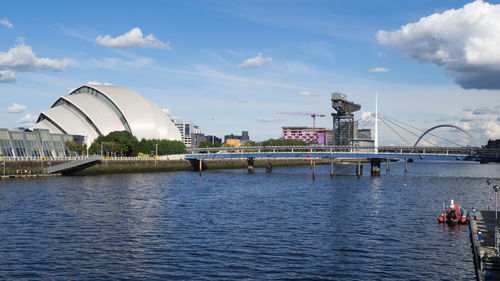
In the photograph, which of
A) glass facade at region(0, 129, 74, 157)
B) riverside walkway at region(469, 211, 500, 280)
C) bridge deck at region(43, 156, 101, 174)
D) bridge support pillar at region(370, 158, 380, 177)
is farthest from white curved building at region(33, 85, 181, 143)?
riverside walkway at region(469, 211, 500, 280)

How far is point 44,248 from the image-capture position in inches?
1141

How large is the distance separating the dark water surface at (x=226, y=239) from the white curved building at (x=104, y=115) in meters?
77.1

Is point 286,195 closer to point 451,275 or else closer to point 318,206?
point 318,206

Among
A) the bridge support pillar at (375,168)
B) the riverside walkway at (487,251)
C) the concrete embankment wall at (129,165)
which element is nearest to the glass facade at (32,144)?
the concrete embankment wall at (129,165)

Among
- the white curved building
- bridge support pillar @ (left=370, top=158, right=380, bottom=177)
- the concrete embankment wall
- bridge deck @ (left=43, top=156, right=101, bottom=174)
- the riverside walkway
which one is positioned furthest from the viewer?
the white curved building

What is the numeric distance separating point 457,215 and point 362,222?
7358 mm

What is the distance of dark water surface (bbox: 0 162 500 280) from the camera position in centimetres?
2483

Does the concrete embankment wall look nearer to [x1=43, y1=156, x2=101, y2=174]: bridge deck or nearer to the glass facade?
[x1=43, y1=156, x2=101, y2=174]: bridge deck

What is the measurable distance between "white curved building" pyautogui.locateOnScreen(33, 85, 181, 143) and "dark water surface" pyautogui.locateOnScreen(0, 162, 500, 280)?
77.1 meters

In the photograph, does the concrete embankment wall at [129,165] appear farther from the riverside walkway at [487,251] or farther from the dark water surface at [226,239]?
the riverside walkway at [487,251]

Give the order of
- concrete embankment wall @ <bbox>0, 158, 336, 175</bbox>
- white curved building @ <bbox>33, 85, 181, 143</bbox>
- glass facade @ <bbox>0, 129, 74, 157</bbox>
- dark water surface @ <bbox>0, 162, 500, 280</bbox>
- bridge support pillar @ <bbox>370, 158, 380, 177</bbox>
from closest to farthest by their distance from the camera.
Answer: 1. dark water surface @ <bbox>0, 162, 500, 280</bbox>
2. concrete embankment wall @ <bbox>0, 158, 336, 175</bbox>
3. glass facade @ <bbox>0, 129, 74, 157</bbox>
4. bridge support pillar @ <bbox>370, 158, 380, 177</bbox>
5. white curved building @ <bbox>33, 85, 181, 143</bbox>

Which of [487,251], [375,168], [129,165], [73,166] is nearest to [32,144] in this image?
[73,166]

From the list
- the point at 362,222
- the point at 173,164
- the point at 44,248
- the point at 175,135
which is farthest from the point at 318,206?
the point at 175,135

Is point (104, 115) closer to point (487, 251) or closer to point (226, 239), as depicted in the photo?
point (226, 239)
